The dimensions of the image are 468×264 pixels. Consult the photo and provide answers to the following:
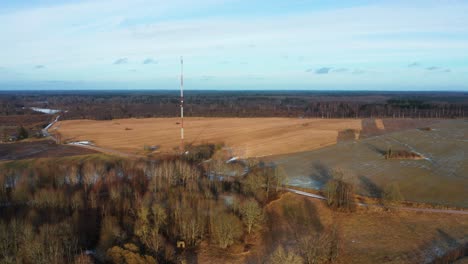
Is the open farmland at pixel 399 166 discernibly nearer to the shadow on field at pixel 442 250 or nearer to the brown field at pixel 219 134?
the brown field at pixel 219 134

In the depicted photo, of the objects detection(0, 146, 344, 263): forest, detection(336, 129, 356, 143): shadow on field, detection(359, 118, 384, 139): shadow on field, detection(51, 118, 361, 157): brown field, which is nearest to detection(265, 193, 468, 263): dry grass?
detection(0, 146, 344, 263): forest

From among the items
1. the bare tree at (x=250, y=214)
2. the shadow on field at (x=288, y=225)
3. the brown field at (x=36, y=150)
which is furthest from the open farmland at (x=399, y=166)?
the brown field at (x=36, y=150)

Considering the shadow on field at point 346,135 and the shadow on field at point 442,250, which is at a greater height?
the shadow on field at point 346,135

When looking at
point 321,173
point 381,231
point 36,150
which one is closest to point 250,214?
point 381,231

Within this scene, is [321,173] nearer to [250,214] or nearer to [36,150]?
[250,214]

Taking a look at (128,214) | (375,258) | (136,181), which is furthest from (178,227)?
(375,258)

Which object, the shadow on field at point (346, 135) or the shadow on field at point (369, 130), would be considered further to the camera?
the shadow on field at point (369, 130)

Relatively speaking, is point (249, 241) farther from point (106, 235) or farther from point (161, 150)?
point (161, 150)
